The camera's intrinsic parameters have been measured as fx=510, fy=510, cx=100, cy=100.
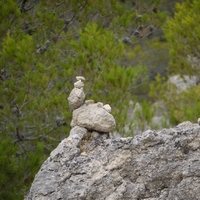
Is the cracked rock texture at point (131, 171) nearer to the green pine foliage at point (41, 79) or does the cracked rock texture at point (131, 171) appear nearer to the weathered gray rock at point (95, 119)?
the weathered gray rock at point (95, 119)

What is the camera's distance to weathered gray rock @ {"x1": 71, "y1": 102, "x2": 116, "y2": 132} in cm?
461

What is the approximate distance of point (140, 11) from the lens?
29.4ft

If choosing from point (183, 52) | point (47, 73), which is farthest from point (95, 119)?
point (183, 52)

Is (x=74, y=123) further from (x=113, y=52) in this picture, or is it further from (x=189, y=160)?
(x=113, y=52)

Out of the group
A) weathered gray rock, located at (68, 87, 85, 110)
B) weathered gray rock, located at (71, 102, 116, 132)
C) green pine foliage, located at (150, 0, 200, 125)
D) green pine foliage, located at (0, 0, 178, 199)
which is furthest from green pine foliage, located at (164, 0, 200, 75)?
weathered gray rock, located at (71, 102, 116, 132)

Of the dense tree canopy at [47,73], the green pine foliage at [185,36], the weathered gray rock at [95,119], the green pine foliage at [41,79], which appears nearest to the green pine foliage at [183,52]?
the green pine foliage at [185,36]

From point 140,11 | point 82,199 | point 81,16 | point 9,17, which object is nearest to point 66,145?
point 82,199

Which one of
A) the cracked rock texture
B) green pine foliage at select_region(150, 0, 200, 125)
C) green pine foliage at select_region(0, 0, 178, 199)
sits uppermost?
the cracked rock texture

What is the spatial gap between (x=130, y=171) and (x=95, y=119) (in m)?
0.66

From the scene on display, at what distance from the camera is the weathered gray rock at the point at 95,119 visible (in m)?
4.61

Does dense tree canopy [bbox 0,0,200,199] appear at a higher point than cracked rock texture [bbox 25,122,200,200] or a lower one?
lower

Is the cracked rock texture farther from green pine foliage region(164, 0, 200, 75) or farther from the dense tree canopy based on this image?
green pine foliage region(164, 0, 200, 75)

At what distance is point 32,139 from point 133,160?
10.6 ft

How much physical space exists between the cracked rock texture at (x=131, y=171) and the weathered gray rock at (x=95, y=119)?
14.6 inches
